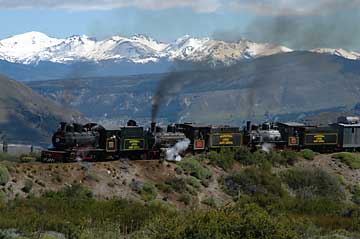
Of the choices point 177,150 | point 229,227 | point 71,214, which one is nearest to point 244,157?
point 177,150

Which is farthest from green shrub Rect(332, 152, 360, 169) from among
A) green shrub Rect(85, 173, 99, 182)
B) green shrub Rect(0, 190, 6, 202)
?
green shrub Rect(0, 190, 6, 202)

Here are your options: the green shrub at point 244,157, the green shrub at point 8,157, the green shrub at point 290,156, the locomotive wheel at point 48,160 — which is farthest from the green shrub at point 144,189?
the green shrub at point 290,156

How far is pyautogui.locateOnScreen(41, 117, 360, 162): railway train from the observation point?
5509cm

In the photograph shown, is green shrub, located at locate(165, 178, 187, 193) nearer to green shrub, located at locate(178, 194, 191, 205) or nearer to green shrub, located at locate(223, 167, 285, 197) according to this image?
green shrub, located at locate(178, 194, 191, 205)

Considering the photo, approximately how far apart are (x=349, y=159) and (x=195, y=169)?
16972mm

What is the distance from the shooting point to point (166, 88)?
74.6 m

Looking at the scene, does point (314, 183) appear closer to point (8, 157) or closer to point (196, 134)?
point (196, 134)

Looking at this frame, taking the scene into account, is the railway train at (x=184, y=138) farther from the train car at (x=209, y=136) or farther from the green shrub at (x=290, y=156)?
the green shrub at (x=290, y=156)

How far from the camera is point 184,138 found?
206 ft

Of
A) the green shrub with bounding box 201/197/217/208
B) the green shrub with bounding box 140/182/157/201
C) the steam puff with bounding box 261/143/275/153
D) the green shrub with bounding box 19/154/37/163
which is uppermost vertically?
the steam puff with bounding box 261/143/275/153

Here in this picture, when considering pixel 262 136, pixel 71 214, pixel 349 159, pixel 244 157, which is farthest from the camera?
pixel 262 136

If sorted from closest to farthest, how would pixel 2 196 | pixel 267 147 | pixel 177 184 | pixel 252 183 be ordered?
1. pixel 2 196
2. pixel 177 184
3. pixel 252 183
4. pixel 267 147

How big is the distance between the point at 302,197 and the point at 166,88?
23456mm

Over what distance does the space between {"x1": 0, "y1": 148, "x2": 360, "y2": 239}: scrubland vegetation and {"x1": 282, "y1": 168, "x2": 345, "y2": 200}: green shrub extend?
0.24 ft
